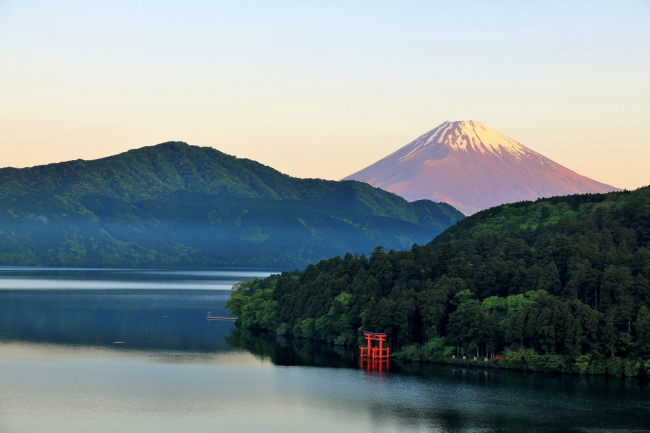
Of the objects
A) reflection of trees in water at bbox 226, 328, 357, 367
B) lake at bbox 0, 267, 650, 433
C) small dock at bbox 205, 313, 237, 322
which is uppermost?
small dock at bbox 205, 313, 237, 322

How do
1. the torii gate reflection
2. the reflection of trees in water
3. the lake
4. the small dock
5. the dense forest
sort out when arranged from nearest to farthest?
the lake → the dense forest → the torii gate reflection → the reflection of trees in water → the small dock

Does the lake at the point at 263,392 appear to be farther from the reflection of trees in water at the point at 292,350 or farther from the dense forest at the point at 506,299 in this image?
the dense forest at the point at 506,299

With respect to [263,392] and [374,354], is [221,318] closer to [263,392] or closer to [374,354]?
[374,354]

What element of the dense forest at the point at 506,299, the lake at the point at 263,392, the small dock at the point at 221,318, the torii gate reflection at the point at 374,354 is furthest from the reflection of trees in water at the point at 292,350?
the small dock at the point at 221,318

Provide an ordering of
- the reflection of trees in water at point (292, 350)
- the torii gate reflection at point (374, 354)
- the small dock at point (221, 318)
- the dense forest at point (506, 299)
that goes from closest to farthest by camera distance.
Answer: the dense forest at point (506, 299), the torii gate reflection at point (374, 354), the reflection of trees in water at point (292, 350), the small dock at point (221, 318)

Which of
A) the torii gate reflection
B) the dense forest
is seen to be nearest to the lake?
the torii gate reflection

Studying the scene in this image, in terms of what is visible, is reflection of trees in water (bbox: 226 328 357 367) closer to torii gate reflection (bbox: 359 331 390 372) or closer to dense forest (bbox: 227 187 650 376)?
torii gate reflection (bbox: 359 331 390 372)

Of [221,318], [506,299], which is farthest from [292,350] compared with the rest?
[221,318]

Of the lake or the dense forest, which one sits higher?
the dense forest
